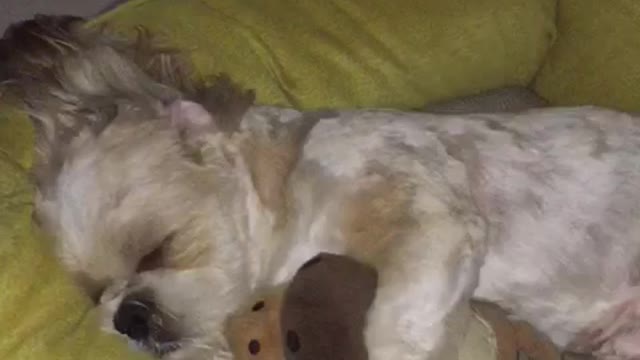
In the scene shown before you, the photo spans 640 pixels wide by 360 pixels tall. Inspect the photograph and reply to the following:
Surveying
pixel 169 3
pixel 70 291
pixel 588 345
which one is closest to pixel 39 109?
pixel 70 291

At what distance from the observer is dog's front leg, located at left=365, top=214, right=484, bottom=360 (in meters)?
1.75

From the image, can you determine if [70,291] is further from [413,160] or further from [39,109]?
[413,160]

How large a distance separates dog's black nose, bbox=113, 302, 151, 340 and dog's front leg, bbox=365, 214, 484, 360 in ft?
1.01

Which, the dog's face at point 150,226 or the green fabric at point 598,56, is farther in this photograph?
the green fabric at point 598,56

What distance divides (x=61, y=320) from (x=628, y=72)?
1.12 m

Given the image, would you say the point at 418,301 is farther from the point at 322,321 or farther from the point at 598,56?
the point at 598,56

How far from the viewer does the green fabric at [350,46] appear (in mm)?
2150

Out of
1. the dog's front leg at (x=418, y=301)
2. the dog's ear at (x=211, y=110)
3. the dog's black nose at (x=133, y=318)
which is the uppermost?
the dog's ear at (x=211, y=110)

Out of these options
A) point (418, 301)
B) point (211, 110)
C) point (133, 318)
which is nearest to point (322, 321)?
point (418, 301)

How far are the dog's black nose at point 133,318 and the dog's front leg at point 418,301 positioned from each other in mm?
308

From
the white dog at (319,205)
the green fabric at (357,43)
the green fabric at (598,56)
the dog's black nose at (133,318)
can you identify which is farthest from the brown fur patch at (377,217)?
the green fabric at (598,56)

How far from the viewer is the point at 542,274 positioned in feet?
6.26

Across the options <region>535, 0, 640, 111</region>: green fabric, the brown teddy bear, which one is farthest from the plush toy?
<region>535, 0, 640, 111</region>: green fabric

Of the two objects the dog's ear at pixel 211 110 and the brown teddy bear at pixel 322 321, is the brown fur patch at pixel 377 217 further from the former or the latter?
the dog's ear at pixel 211 110
